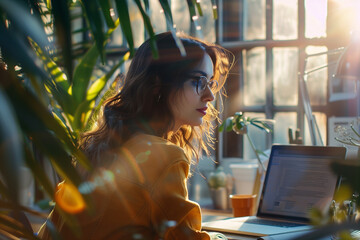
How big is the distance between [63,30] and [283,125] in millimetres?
2933

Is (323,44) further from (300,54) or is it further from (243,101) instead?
(243,101)

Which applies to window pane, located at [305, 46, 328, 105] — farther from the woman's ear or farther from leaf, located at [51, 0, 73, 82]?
leaf, located at [51, 0, 73, 82]

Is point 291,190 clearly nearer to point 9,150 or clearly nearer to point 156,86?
point 156,86

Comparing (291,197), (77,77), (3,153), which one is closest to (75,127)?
(77,77)

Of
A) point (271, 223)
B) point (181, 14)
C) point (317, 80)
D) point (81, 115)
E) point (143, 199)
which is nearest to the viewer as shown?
point (143, 199)

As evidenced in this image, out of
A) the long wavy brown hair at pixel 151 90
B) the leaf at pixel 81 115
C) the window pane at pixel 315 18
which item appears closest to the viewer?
the long wavy brown hair at pixel 151 90

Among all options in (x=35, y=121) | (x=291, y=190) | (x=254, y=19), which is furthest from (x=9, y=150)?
(x=254, y=19)

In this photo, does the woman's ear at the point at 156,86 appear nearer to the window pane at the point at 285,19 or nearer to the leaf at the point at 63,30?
the leaf at the point at 63,30

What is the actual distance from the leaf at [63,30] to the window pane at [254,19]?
294 cm

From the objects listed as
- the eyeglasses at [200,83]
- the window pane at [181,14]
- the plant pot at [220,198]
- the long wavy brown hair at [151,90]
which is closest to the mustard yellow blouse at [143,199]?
the long wavy brown hair at [151,90]

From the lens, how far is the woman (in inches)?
40.5

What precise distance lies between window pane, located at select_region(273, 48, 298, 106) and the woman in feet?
5.60

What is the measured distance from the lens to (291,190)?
166 cm

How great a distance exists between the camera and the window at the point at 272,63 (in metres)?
3.01
